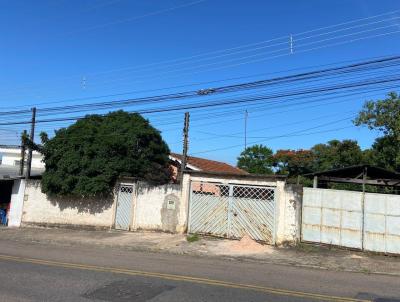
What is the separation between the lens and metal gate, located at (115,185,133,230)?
21.3 metres

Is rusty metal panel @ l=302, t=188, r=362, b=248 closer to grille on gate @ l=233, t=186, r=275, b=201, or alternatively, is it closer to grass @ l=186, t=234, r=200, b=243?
grille on gate @ l=233, t=186, r=275, b=201

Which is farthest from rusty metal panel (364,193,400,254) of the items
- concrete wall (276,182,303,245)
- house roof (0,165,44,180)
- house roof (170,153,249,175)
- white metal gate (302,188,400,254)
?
house roof (0,165,44,180)

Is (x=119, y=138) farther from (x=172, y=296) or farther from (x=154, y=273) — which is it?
(x=172, y=296)

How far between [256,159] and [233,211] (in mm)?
37386

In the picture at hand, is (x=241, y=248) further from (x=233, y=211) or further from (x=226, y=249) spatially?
(x=233, y=211)

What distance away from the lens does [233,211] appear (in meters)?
18.3

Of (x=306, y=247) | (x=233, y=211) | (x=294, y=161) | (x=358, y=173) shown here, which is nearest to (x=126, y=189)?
(x=233, y=211)

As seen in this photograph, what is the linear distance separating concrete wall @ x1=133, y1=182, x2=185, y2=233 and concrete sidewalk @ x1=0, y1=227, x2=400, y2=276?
58cm

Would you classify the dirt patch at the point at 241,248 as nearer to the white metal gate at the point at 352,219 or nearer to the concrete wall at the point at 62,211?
the white metal gate at the point at 352,219

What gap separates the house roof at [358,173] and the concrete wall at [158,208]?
5998 mm

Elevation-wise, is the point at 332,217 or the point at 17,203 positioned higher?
the point at 332,217

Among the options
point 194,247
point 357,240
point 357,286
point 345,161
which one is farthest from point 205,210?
point 345,161

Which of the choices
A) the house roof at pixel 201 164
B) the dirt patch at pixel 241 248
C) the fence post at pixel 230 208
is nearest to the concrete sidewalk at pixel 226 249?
the dirt patch at pixel 241 248

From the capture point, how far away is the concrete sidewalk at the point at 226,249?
43.8ft
